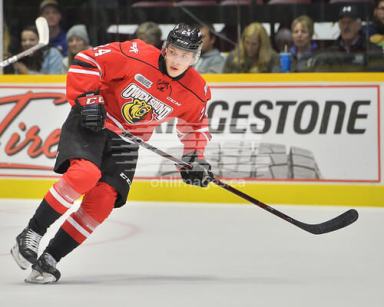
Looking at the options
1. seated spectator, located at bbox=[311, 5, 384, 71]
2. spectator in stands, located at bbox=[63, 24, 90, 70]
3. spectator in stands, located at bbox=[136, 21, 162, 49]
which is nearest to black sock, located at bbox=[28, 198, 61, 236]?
spectator in stands, located at bbox=[136, 21, 162, 49]

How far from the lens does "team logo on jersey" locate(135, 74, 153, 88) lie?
399 cm

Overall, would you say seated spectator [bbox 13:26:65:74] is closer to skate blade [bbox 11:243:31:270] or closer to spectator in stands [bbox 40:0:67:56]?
spectator in stands [bbox 40:0:67:56]

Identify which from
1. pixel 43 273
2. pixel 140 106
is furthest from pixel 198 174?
pixel 43 273

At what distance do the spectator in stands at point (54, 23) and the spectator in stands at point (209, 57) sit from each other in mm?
975

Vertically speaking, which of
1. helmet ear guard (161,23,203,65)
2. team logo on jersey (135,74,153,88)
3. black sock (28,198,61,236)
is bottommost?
black sock (28,198,61,236)

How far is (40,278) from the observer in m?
3.75

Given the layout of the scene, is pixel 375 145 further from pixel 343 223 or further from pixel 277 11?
pixel 343 223

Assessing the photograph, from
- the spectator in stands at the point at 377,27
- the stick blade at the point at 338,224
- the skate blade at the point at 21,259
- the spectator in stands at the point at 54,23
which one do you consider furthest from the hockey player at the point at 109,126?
the spectator in stands at the point at 54,23

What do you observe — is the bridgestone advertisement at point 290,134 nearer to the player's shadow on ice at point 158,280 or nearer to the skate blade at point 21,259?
the player's shadow on ice at point 158,280

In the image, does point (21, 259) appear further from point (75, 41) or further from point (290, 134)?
point (75, 41)

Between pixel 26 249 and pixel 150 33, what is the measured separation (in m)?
3.11

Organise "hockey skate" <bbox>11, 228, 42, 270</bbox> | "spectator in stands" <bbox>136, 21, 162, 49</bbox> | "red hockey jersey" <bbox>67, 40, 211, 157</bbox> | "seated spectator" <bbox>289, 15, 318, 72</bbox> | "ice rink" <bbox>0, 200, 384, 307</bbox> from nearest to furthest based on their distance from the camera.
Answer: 1. "ice rink" <bbox>0, 200, 384, 307</bbox>
2. "hockey skate" <bbox>11, 228, 42, 270</bbox>
3. "red hockey jersey" <bbox>67, 40, 211, 157</bbox>
4. "seated spectator" <bbox>289, 15, 318, 72</bbox>
5. "spectator in stands" <bbox>136, 21, 162, 49</bbox>

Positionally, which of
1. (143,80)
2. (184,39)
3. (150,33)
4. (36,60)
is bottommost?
(36,60)

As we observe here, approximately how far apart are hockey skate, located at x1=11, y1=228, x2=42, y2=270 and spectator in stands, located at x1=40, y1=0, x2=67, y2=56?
3.34 m
